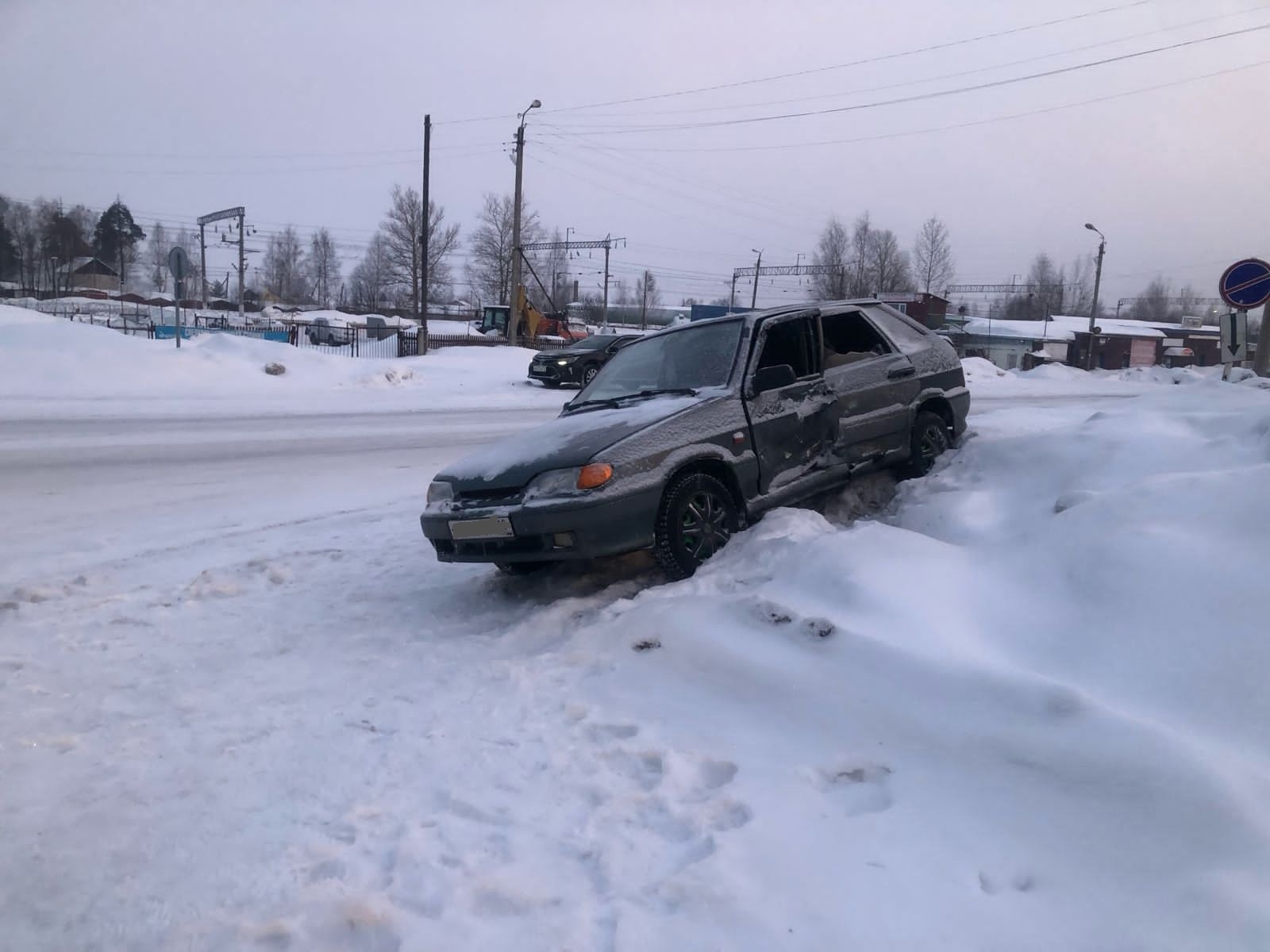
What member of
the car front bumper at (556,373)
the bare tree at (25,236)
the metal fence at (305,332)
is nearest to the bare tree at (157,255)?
the bare tree at (25,236)

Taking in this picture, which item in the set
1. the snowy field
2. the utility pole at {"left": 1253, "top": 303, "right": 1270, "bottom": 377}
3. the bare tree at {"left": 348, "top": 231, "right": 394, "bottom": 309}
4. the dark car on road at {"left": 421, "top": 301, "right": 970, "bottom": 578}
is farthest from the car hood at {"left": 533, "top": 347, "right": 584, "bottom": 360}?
the bare tree at {"left": 348, "top": 231, "right": 394, "bottom": 309}

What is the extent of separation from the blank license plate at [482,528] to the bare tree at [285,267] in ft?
351

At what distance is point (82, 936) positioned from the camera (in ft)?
7.59

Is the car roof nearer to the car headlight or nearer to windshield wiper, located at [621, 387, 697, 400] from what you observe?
windshield wiper, located at [621, 387, 697, 400]

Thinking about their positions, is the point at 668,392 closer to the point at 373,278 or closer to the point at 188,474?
the point at 188,474

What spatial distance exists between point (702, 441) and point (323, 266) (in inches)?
4345

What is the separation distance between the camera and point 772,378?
5281mm

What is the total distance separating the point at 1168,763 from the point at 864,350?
14.3 ft

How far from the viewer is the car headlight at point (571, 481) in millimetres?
4500

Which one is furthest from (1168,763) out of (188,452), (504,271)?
(504,271)

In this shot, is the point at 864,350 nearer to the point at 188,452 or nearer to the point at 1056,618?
the point at 1056,618

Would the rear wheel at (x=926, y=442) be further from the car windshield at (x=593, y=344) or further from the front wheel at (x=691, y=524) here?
the car windshield at (x=593, y=344)

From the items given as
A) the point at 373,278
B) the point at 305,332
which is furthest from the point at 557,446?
the point at 373,278

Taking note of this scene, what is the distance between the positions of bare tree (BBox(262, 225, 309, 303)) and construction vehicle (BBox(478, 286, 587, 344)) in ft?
216
